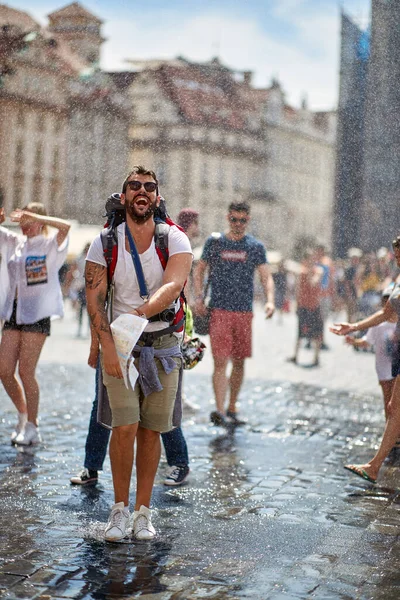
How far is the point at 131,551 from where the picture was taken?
17.8 feet

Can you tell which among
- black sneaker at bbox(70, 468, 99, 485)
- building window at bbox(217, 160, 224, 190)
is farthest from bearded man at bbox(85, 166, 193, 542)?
building window at bbox(217, 160, 224, 190)

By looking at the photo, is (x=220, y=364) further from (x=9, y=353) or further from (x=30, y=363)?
(x=9, y=353)

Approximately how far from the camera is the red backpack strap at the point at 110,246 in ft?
18.5

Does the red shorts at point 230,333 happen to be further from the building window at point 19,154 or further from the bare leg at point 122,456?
the building window at point 19,154

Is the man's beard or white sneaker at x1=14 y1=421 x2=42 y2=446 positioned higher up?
the man's beard

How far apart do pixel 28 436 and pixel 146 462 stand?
263cm

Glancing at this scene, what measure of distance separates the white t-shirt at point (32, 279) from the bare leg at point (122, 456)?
259 centimetres

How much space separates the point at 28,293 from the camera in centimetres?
818

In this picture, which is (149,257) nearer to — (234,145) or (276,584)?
(276,584)

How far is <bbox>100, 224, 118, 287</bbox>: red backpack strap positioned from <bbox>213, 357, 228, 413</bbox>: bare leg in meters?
4.21

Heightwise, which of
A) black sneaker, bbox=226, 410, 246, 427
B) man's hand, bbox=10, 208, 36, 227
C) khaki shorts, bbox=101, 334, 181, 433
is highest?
man's hand, bbox=10, 208, 36, 227

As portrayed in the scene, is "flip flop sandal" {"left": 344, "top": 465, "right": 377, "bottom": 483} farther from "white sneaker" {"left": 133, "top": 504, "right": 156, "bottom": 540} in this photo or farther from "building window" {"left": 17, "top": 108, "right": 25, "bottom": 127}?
"building window" {"left": 17, "top": 108, "right": 25, "bottom": 127}

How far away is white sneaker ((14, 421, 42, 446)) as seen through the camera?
8258 mm

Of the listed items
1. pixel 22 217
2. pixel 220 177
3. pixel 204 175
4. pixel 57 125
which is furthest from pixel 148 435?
pixel 220 177
